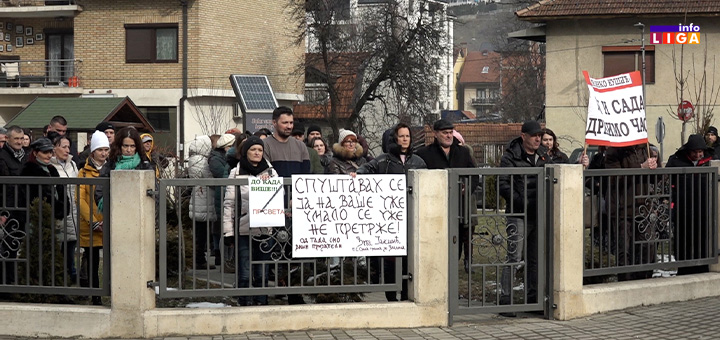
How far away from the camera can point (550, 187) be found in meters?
9.41

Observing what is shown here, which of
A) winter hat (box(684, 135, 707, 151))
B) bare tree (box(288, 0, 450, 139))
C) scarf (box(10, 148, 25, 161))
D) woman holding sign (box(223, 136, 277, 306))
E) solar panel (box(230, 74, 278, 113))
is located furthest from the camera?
bare tree (box(288, 0, 450, 139))

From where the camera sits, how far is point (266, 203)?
28.5 ft

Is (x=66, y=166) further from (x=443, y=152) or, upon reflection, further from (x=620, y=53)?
(x=620, y=53)

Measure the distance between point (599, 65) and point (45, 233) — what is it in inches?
1292

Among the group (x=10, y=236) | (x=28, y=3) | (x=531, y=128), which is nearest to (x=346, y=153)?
(x=531, y=128)

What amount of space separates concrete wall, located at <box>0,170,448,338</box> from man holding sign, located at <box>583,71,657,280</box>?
6.57 feet

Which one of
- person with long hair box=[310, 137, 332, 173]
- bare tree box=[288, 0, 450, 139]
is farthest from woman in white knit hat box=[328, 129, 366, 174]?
bare tree box=[288, 0, 450, 139]

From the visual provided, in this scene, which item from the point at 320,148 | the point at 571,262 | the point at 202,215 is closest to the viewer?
the point at 202,215

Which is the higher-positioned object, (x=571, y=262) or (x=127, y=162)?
(x=127, y=162)

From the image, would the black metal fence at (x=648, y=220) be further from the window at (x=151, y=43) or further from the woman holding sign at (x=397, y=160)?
the window at (x=151, y=43)

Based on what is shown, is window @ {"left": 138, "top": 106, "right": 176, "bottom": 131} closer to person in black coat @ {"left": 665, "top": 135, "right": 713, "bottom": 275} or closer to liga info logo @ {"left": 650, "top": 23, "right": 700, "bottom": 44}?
liga info logo @ {"left": 650, "top": 23, "right": 700, "bottom": 44}

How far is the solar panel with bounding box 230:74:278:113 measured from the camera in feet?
106

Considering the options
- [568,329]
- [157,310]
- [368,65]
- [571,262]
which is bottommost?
[568,329]

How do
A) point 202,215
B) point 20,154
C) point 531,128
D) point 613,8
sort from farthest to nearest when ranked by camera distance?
point 613,8, point 20,154, point 531,128, point 202,215
